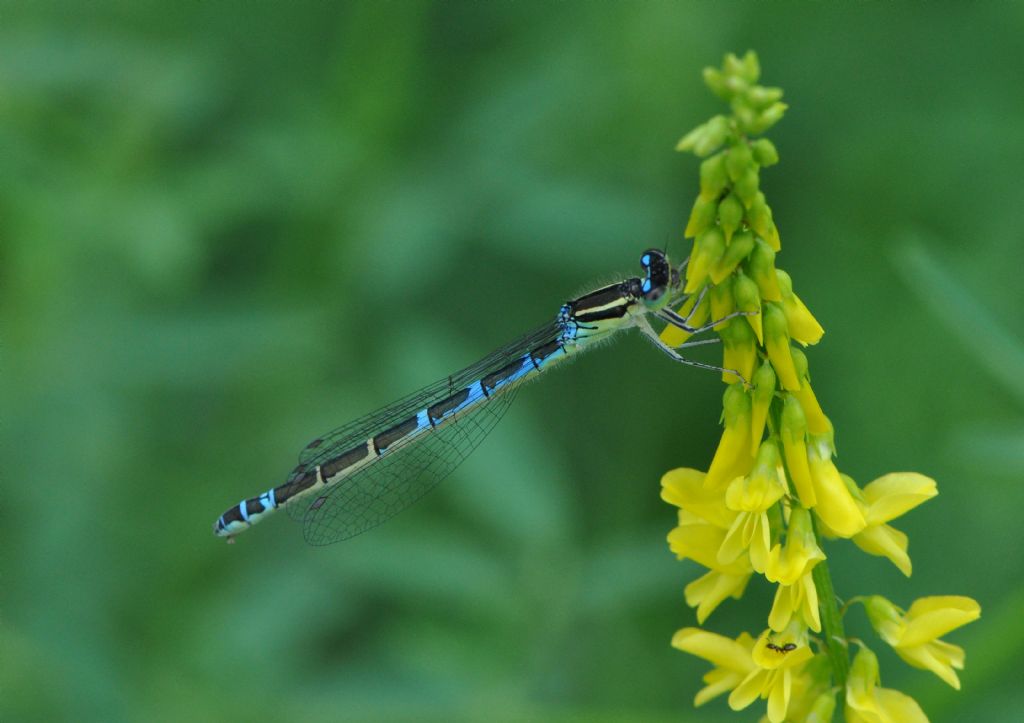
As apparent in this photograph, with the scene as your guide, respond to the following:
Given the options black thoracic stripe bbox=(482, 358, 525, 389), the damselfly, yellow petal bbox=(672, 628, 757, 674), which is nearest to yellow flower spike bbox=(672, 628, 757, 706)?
yellow petal bbox=(672, 628, 757, 674)

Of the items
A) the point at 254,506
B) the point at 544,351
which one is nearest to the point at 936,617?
the point at 544,351

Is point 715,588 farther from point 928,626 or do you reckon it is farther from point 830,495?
point 928,626

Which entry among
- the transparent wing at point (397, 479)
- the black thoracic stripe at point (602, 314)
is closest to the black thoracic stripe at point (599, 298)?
the black thoracic stripe at point (602, 314)

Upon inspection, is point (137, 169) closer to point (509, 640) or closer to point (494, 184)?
point (494, 184)

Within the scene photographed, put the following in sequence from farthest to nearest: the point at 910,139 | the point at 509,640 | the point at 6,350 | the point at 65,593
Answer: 1. the point at 910,139
2. the point at 6,350
3. the point at 65,593
4. the point at 509,640

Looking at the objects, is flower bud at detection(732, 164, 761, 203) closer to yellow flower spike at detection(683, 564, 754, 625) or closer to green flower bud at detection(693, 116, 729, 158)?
green flower bud at detection(693, 116, 729, 158)

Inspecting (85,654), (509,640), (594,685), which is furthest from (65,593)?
(594,685)

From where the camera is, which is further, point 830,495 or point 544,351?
point 544,351
